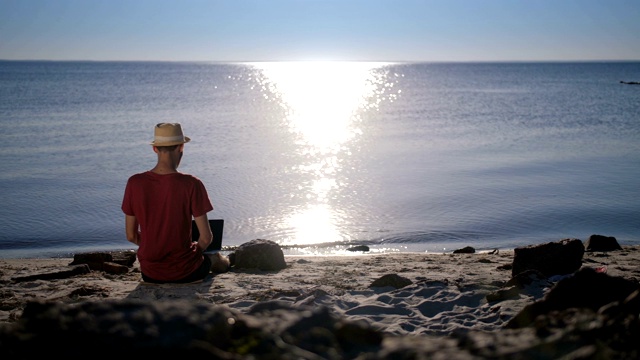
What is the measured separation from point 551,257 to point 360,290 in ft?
6.90

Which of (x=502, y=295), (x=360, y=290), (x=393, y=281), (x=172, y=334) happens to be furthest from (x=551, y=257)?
(x=172, y=334)

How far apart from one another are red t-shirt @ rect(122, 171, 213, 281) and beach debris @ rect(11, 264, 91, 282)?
166 centimetres

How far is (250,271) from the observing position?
8219 millimetres

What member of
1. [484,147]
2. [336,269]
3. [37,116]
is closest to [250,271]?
[336,269]

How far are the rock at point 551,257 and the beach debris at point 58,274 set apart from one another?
4.95 m

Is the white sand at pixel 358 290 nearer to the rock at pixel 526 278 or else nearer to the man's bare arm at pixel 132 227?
the rock at pixel 526 278

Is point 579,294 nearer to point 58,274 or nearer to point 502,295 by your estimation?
point 502,295

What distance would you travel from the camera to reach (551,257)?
7430 mm

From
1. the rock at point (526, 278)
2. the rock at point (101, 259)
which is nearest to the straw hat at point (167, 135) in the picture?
the rock at point (101, 259)

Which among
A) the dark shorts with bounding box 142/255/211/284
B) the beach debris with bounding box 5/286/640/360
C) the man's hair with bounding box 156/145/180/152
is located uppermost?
the man's hair with bounding box 156/145/180/152

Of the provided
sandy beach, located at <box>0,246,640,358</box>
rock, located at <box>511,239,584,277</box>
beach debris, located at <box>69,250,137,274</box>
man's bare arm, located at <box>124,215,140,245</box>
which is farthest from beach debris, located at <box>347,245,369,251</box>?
man's bare arm, located at <box>124,215,140,245</box>

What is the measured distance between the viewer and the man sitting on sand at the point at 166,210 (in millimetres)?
6320

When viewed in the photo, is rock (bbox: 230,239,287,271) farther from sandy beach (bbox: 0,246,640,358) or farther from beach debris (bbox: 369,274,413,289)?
beach debris (bbox: 369,274,413,289)

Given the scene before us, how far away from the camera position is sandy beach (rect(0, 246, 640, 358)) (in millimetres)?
6074
